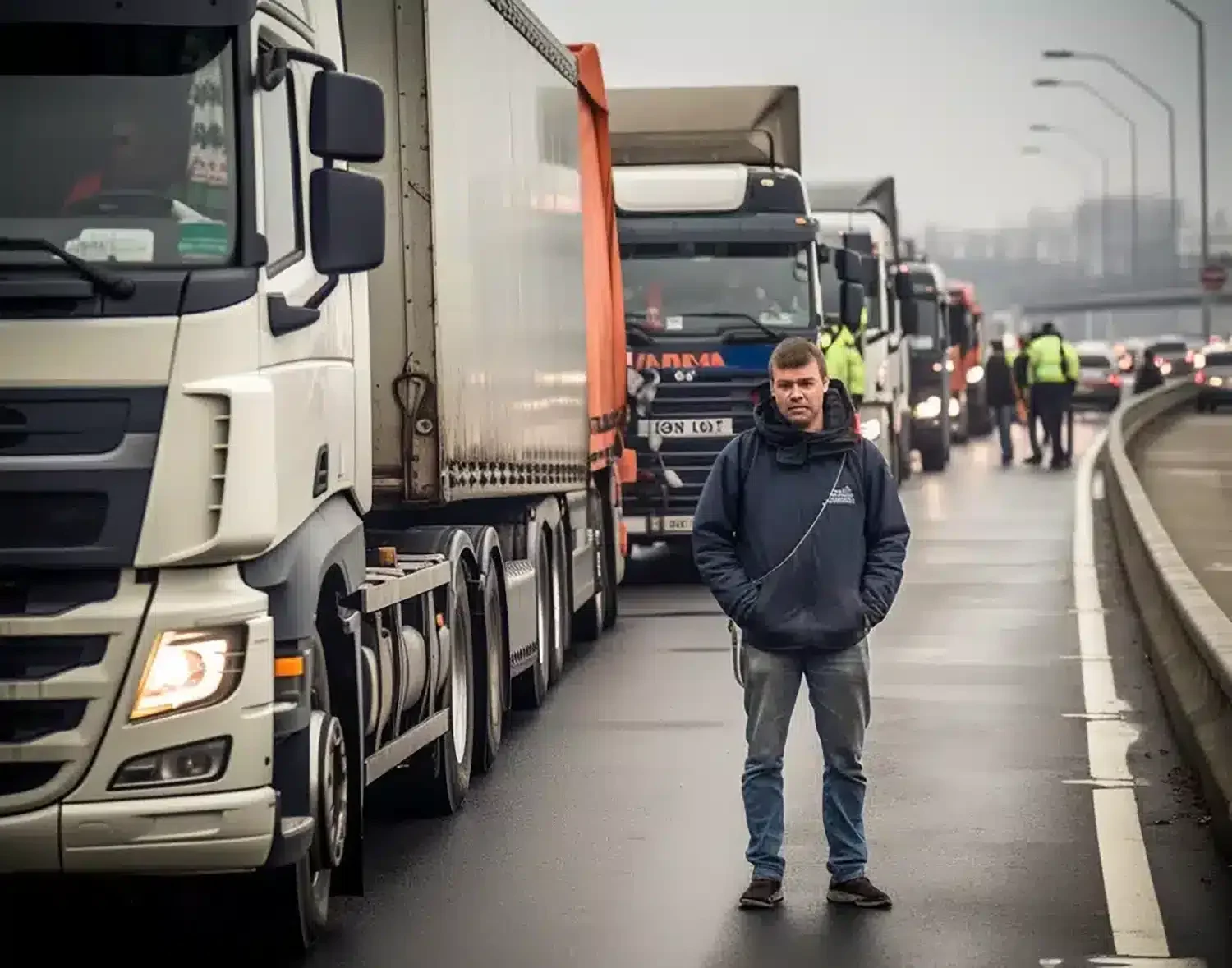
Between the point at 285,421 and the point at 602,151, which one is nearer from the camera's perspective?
the point at 285,421

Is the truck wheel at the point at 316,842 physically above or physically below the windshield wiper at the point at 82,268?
below

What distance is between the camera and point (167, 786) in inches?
316

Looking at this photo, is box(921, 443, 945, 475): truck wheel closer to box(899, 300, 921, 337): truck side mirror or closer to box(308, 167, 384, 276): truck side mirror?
box(899, 300, 921, 337): truck side mirror

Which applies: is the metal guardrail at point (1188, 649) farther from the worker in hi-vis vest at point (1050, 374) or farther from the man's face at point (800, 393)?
the worker in hi-vis vest at point (1050, 374)

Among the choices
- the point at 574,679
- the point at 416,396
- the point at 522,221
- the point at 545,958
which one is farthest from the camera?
the point at 574,679

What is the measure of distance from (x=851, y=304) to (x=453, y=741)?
14134 millimetres

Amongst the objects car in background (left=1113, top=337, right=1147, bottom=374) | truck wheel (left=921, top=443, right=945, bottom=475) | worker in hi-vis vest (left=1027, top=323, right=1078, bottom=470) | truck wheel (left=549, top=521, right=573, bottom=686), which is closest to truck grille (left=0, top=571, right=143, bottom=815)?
truck wheel (left=549, top=521, right=573, bottom=686)

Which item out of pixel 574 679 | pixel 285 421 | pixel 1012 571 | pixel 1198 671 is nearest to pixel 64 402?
pixel 285 421

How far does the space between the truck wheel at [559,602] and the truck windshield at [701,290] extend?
7.13 metres

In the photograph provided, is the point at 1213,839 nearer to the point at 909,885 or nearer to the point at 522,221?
the point at 909,885

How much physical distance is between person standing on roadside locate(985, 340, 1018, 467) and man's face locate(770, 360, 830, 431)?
36019 mm

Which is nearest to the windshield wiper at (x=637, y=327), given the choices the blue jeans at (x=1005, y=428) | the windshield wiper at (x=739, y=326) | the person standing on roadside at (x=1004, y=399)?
the windshield wiper at (x=739, y=326)

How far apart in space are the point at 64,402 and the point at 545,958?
210 cm

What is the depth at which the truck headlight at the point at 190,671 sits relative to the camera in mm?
8023
